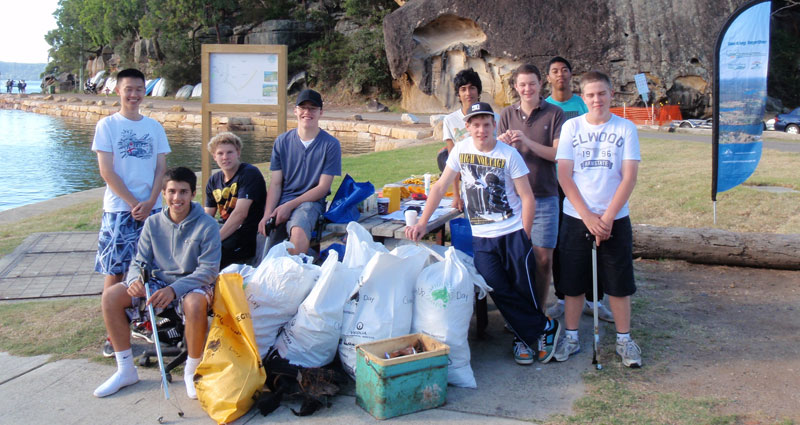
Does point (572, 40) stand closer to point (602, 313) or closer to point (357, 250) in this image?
point (602, 313)

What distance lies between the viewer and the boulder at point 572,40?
78.2 ft

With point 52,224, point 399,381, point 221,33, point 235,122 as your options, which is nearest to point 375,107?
point 235,122

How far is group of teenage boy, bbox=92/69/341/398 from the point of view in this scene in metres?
3.88

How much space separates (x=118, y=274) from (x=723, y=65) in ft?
21.5

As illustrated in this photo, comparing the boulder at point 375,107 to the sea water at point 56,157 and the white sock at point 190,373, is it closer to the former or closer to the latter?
the sea water at point 56,157

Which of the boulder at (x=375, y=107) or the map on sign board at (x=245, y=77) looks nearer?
the map on sign board at (x=245, y=77)

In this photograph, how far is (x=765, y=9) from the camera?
291 inches

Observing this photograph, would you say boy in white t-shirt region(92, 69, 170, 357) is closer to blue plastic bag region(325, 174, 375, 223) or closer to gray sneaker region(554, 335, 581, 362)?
blue plastic bag region(325, 174, 375, 223)

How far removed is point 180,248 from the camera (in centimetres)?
404

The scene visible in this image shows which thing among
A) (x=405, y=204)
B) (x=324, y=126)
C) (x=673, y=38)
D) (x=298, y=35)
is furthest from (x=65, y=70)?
(x=405, y=204)

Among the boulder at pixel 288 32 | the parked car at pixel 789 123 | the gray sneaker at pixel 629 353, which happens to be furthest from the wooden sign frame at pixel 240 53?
the boulder at pixel 288 32

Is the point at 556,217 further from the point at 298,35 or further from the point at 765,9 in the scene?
the point at 298,35

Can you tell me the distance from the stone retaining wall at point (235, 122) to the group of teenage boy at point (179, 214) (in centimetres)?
1367

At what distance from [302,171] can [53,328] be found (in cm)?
212
